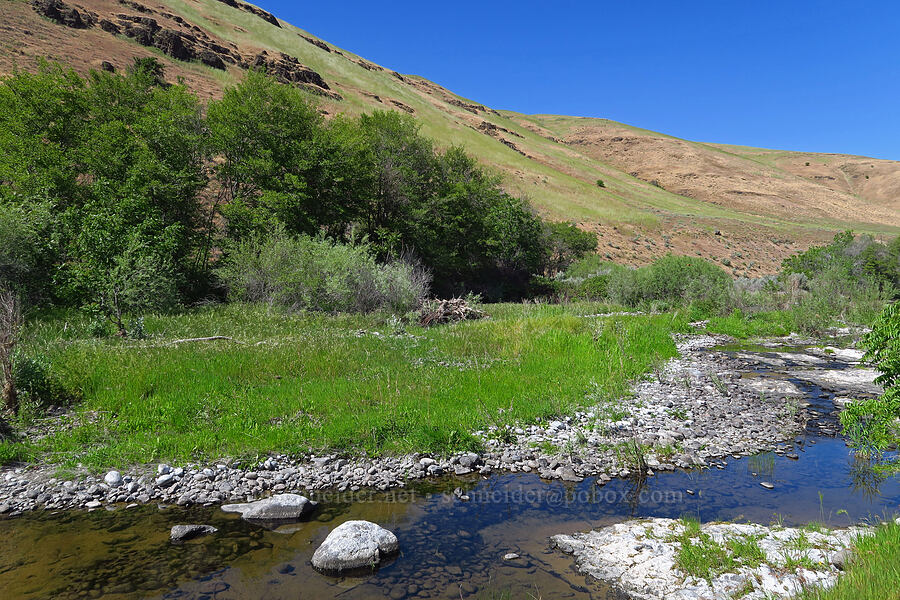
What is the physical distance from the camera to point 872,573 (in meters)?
4.22

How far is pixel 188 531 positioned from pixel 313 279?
16487 millimetres

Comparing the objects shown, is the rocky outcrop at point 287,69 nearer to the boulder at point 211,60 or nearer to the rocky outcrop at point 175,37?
the rocky outcrop at point 175,37

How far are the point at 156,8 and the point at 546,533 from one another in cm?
11234

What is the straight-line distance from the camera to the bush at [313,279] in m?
22.1

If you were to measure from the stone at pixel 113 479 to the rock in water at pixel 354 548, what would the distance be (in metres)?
4.09

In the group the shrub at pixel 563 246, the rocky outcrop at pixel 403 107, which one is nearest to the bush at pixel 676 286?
the shrub at pixel 563 246

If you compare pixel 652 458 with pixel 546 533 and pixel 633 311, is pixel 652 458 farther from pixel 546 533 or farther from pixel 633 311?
pixel 633 311

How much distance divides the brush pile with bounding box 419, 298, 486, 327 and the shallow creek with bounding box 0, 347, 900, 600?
14949 mm

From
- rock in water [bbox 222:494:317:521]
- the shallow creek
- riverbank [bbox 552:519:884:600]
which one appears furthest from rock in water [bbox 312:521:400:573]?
riverbank [bbox 552:519:884:600]

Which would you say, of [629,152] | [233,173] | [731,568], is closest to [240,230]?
[233,173]

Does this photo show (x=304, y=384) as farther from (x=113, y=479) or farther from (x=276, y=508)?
(x=276, y=508)

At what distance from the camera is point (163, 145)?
25656 millimetres

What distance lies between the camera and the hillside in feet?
215

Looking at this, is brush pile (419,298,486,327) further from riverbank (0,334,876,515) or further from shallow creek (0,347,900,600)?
shallow creek (0,347,900,600)
